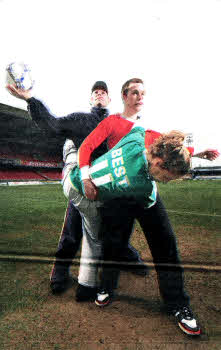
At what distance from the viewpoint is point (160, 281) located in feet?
4.32

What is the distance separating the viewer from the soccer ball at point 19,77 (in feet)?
4.92

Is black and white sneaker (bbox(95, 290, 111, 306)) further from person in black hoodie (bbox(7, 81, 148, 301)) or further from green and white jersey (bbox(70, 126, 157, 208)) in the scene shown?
green and white jersey (bbox(70, 126, 157, 208))

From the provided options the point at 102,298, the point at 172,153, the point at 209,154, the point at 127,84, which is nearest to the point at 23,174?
the point at 127,84

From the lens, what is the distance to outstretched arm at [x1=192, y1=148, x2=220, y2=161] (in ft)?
4.88

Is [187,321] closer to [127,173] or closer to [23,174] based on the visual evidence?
[127,173]

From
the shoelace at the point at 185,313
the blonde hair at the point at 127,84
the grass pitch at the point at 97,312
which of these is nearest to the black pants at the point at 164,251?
the shoelace at the point at 185,313

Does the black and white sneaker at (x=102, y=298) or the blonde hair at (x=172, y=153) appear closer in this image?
the blonde hair at (x=172, y=153)

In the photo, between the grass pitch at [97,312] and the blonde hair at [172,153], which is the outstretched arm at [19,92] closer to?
the blonde hair at [172,153]

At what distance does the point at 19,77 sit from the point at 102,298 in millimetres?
1615

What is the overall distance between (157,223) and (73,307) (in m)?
0.75

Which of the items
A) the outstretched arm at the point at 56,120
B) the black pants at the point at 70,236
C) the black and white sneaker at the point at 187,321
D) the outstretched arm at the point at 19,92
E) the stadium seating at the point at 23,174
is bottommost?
the stadium seating at the point at 23,174

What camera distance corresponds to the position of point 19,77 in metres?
1.52

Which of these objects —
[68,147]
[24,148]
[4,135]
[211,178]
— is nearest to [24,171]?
[4,135]

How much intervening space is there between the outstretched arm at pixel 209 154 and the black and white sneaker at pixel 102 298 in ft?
3.68
